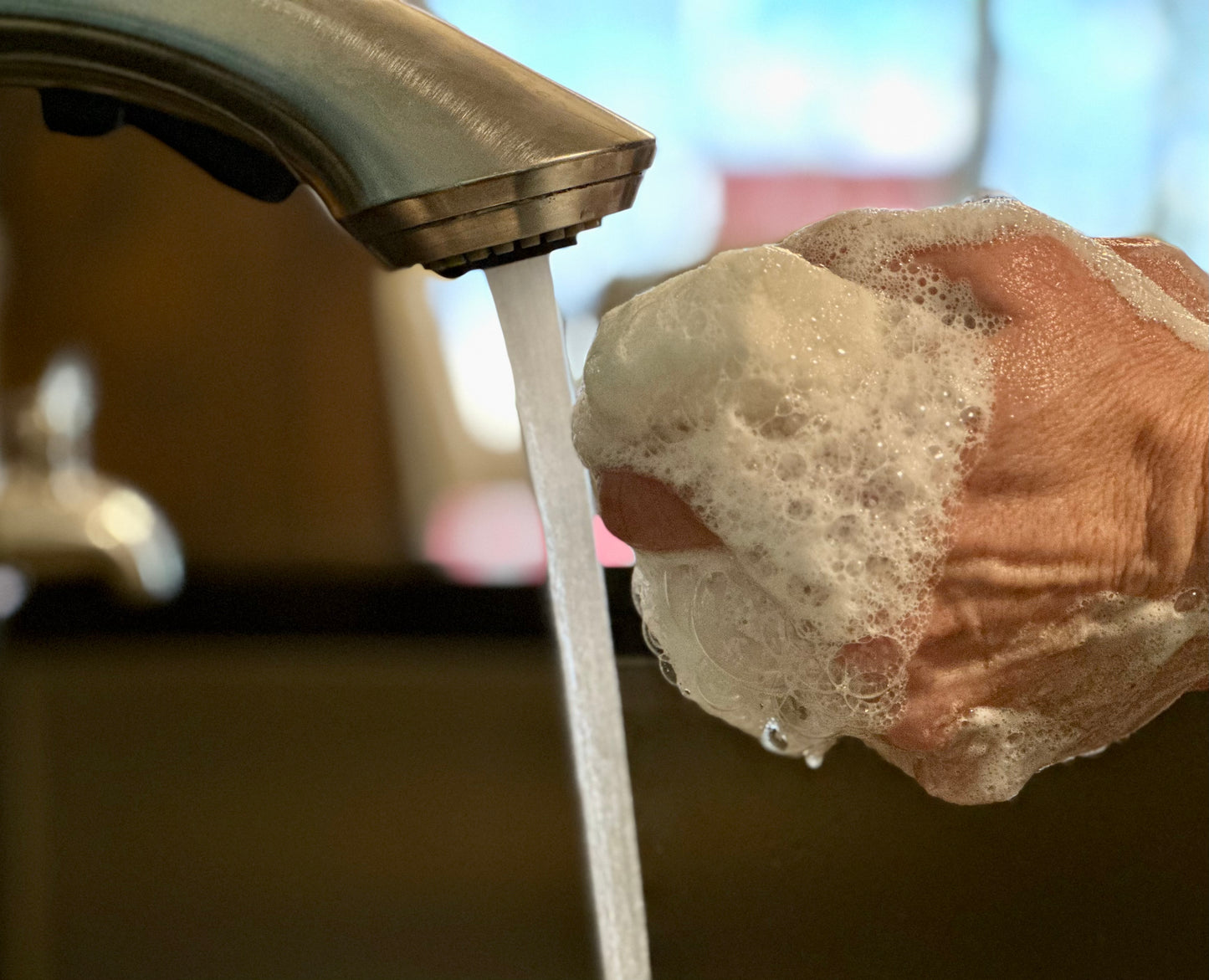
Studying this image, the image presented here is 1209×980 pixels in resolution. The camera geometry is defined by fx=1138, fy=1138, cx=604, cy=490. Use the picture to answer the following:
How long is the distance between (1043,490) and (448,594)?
47cm

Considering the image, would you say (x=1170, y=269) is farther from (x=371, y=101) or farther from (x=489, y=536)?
(x=489, y=536)

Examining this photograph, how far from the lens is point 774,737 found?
16.9 inches

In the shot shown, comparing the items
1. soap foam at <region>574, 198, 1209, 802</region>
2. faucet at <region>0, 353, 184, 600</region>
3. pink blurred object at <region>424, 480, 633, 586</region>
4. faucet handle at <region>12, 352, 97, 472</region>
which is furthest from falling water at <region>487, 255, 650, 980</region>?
faucet handle at <region>12, 352, 97, 472</region>

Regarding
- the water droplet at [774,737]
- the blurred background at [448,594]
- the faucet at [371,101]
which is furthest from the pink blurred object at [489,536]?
the faucet at [371,101]

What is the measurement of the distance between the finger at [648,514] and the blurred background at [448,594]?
152 mm

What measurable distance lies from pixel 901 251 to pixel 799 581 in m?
0.11

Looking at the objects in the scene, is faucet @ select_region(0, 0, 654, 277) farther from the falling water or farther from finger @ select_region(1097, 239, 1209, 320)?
finger @ select_region(1097, 239, 1209, 320)

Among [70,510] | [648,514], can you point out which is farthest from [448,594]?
[648,514]

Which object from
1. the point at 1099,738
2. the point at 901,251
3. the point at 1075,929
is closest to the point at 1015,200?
the point at 901,251

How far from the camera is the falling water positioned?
37 centimetres

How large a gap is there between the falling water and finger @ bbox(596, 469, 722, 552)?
49 millimetres

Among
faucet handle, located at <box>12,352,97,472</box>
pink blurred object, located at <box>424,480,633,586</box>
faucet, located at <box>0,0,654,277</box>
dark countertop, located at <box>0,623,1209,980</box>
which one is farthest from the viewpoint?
faucet handle, located at <box>12,352,97,472</box>

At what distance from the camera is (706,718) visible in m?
0.50

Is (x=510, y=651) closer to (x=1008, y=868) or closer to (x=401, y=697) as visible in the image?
(x=401, y=697)
